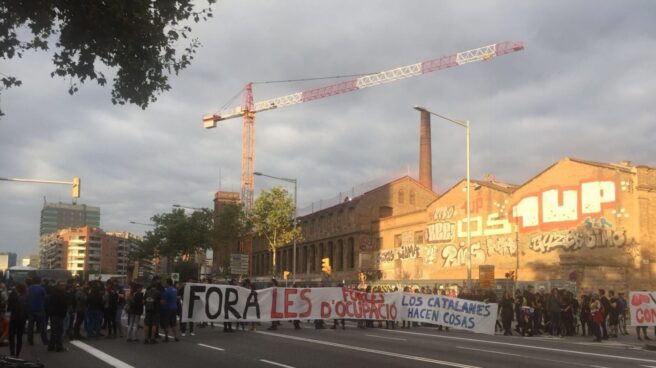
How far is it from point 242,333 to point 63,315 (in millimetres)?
6954

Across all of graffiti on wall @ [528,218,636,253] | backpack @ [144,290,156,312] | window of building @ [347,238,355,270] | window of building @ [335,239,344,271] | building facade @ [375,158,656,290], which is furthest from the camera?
window of building @ [335,239,344,271]

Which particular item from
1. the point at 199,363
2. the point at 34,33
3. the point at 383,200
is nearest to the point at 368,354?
the point at 199,363

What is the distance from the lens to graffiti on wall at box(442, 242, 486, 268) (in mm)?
48656

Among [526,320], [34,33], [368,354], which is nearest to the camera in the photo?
[34,33]

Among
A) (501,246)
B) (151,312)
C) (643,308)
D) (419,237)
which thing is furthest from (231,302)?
(419,237)

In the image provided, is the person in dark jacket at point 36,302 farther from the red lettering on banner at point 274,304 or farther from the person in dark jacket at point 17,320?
the red lettering on banner at point 274,304

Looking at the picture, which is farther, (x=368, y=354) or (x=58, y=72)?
(x=368, y=354)

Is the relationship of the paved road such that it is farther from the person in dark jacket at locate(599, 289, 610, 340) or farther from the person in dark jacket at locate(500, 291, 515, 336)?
the person in dark jacket at locate(500, 291, 515, 336)

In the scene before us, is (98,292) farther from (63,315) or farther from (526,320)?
(526,320)

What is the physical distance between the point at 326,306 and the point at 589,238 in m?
A: 22.3

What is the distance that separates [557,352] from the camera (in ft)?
57.7

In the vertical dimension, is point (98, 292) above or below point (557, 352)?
above

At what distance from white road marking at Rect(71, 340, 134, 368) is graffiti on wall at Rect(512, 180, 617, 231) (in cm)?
3237

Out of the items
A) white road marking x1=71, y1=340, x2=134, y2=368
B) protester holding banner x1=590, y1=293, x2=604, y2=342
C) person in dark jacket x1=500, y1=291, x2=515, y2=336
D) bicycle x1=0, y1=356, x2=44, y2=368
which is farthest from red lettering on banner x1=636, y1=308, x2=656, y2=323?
bicycle x1=0, y1=356, x2=44, y2=368
